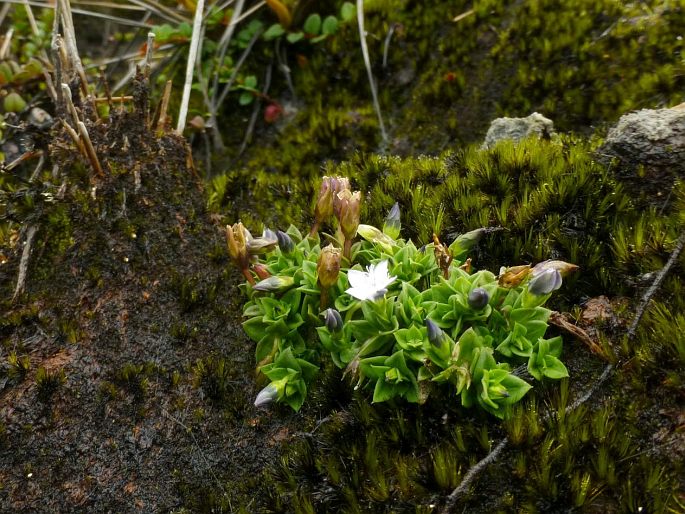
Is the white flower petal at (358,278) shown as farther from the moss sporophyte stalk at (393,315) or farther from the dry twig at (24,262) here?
the dry twig at (24,262)

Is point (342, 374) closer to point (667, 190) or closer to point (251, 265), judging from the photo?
point (251, 265)

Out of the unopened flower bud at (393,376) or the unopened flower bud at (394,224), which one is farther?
the unopened flower bud at (394,224)

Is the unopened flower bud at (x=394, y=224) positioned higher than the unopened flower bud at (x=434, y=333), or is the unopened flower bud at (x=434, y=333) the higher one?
the unopened flower bud at (x=394, y=224)

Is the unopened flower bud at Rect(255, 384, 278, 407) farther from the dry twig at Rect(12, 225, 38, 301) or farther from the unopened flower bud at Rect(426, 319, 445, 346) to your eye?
the dry twig at Rect(12, 225, 38, 301)

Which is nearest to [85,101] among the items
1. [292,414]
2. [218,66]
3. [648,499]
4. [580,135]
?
[218,66]

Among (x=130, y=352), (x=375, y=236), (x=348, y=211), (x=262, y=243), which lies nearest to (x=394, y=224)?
(x=375, y=236)

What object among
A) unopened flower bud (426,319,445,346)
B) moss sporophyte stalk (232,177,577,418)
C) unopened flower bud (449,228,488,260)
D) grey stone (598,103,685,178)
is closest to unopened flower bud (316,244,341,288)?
moss sporophyte stalk (232,177,577,418)

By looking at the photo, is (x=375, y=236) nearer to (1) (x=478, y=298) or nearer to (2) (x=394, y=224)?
(2) (x=394, y=224)

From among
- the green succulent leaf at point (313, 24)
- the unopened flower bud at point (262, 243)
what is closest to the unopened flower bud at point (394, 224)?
the unopened flower bud at point (262, 243)
